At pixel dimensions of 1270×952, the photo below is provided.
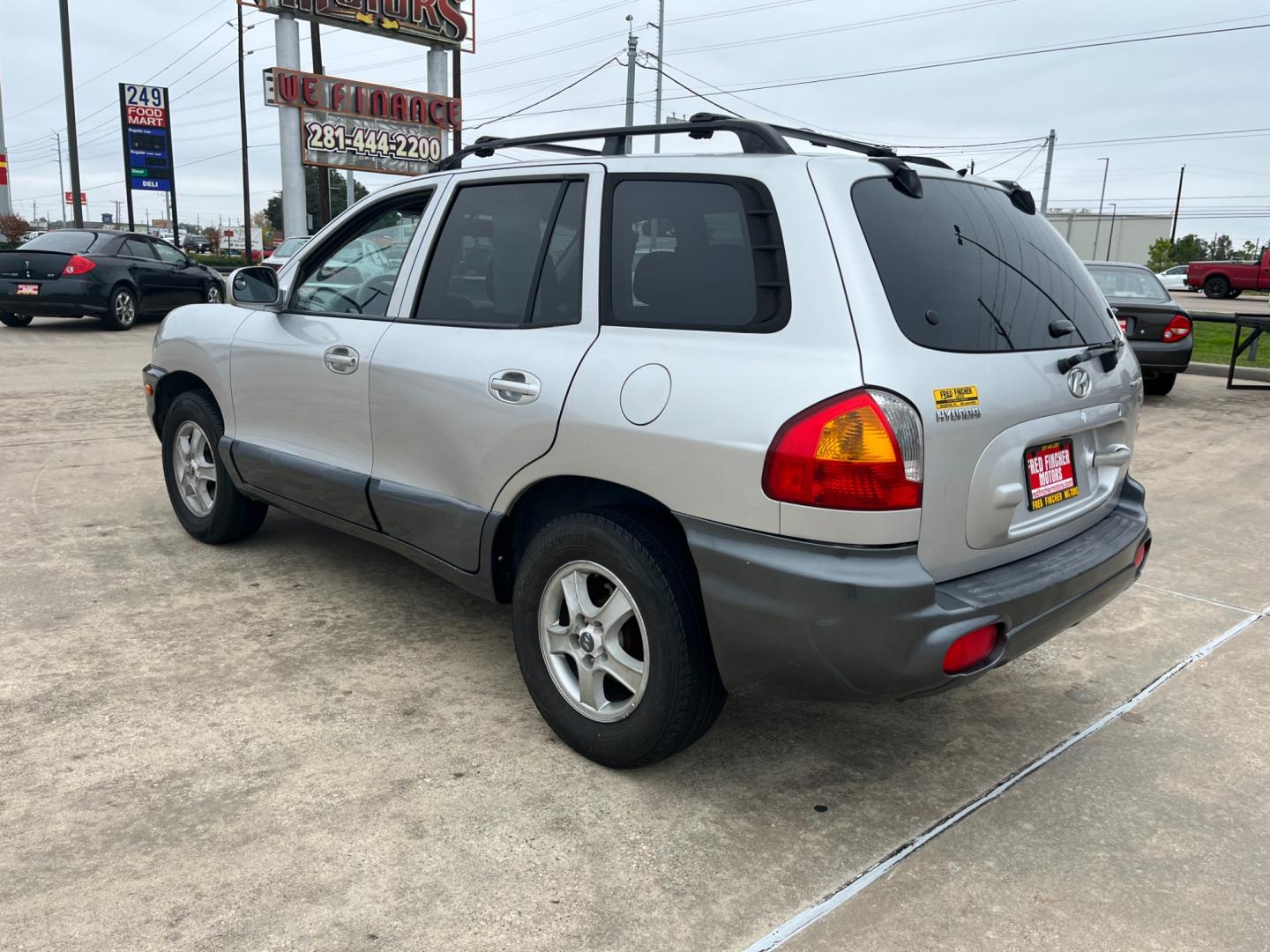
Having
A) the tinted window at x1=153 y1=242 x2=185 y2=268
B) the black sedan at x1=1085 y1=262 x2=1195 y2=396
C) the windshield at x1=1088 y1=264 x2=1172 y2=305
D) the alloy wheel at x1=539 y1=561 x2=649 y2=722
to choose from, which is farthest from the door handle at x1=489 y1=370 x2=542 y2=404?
the tinted window at x1=153 y1=242 x2=185 y2=268

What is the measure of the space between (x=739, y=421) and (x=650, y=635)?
26.0 inches

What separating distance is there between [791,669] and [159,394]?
3918 mm

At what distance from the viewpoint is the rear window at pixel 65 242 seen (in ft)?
47.6

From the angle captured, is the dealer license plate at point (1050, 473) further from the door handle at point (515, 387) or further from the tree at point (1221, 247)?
the tree at point (1221, 247)

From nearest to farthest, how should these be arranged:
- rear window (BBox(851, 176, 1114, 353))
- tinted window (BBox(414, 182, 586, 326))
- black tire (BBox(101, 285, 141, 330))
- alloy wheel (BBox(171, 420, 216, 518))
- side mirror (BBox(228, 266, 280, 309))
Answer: rear window (BBox(851, 176, 1114, 353)) → tinted window (BBox(414, 182, 586, 326)) → side mirror (BBox(228, 266, 280, 309)) → alloy wheel (BBox(171, 420, 216, 518)) → black tire (BBox(101, 285, 141, 330))

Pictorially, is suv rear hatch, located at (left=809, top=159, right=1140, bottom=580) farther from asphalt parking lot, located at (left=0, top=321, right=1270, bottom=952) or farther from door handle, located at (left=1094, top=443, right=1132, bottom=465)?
asphalt parking lot, located at (left=0, top=321, right=1270, bottom=952)

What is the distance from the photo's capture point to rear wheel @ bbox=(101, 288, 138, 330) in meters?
14.8

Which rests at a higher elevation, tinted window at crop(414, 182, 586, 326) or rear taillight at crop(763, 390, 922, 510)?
tinted window at crop(414, 182, 586, 326)

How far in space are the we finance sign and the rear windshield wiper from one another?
84.1 ft

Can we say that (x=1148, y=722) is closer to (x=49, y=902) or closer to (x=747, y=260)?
(x=747, y=260)

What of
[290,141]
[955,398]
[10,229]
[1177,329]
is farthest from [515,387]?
[10,229]

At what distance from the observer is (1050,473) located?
9.31ft

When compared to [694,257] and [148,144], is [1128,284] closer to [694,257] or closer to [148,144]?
[694,257]

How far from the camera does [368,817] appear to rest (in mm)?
2727
